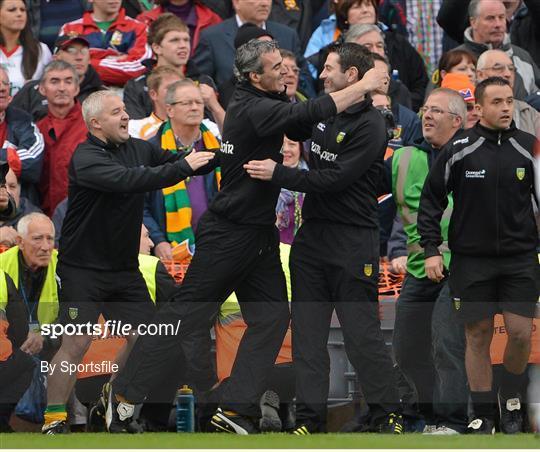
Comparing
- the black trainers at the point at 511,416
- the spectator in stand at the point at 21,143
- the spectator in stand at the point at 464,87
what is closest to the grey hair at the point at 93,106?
the spectator in stand at the point at 21,143

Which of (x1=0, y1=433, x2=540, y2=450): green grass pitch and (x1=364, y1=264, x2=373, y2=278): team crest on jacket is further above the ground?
(x1=364, y1=264, x2=373, y2=278): team crest on jacket

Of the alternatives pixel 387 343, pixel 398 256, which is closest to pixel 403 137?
pixel 398 256

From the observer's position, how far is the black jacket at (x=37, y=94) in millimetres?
13016

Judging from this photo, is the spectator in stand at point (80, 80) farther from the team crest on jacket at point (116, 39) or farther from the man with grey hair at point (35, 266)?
the man with grey hair at point (35, 266)

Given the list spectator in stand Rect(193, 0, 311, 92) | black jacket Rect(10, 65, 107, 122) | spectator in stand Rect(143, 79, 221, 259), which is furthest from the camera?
spectator in stand Rect(193, 0, 311, 92)

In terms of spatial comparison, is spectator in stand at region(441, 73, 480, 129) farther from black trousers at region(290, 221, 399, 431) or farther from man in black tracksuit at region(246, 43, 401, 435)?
black trousers at region(290, 221, 399, 431)

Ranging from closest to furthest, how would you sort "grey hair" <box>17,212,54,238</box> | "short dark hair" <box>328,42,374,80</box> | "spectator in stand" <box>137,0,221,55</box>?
"short dark hair" <box>328,42,374,80</box>
"grey hair" <box>17,212,54,238</box>
"spectator in stand" <box>137,0,221,55</box>

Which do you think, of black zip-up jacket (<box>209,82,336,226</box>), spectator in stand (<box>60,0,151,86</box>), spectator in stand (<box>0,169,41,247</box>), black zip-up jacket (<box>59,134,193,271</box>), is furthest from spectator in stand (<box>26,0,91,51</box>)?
black zip-up jacket (<box>209,82,336,226</box>)

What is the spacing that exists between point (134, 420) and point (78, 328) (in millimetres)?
721

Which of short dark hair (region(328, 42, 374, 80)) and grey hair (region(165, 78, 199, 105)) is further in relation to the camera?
grey hair (region(165, 78, 199, 105))

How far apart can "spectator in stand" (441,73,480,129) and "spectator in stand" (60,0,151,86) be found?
296 cm

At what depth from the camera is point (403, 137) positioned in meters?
12.0

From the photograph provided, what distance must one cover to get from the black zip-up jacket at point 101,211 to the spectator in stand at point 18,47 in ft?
12.8

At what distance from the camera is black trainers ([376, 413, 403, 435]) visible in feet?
30.5
